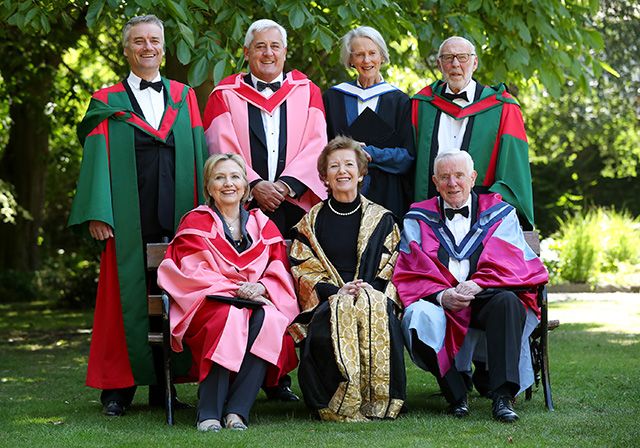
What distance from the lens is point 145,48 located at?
609 cm

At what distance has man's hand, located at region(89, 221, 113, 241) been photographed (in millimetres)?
6129

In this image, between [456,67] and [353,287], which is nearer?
[353,287]

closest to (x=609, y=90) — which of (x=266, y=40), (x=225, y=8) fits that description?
(x=225, y=8)

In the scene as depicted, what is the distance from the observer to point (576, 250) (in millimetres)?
16594

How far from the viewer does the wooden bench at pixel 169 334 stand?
571 centimetres

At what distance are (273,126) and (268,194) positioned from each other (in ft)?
1.58

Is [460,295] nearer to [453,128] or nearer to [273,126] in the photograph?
[453,128]

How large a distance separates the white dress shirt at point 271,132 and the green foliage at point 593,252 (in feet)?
35.6

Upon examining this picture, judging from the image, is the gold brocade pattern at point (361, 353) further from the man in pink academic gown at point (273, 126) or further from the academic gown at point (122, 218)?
the academic gown at point (122, 218)

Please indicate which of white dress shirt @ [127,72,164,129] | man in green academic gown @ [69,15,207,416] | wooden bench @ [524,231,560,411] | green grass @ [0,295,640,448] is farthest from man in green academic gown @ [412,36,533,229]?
white dress shirt @ [127,72,164,129]

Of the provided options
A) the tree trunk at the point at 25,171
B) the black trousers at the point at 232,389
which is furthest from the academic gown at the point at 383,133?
the tree trunk at the point at 25,171

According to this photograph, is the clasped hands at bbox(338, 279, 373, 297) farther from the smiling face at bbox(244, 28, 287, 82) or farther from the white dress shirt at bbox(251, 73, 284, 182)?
the smiling face at bbox(244, 28, 287, 82)

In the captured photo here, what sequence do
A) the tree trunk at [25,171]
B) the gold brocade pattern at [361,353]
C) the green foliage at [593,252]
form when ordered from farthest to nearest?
the tree trunk at [25,171] < the green foliage at [593,252] < the gold brocade pattern at [361,353]

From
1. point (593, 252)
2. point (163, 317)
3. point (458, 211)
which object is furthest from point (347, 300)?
point (593, 252)
